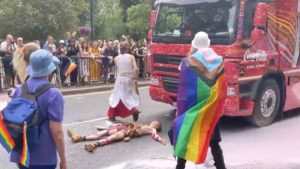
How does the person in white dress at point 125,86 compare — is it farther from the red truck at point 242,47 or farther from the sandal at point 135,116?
the red truck at point 242,47

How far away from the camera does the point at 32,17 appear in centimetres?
3238

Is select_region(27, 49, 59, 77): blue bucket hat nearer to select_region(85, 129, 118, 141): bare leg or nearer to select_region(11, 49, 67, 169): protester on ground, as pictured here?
select_region(11, 49, 67, 169): protester on ground

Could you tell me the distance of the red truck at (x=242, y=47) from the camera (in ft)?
27.3

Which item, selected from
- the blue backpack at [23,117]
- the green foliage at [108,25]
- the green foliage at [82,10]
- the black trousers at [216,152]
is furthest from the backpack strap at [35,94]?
the green foliage at [108,25]

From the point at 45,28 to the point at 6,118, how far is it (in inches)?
1184

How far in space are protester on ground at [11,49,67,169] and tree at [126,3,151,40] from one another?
32241 millimetres

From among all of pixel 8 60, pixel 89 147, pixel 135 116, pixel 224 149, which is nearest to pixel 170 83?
pixel 135 116

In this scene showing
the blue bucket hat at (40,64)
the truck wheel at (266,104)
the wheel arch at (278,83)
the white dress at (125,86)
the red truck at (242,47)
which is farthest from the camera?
the white dress at (125,86)

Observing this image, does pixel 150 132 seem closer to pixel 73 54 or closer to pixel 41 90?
pixel 41 90

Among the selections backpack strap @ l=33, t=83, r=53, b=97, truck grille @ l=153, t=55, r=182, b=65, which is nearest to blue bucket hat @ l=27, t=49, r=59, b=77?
backpack strap @ l=33, t=83, r=53, b=97

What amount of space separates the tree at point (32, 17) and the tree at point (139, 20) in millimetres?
5150

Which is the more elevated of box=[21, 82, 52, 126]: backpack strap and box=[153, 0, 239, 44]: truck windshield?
box=[153, 0, 239, 44]: truck windshield

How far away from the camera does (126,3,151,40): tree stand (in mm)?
36156

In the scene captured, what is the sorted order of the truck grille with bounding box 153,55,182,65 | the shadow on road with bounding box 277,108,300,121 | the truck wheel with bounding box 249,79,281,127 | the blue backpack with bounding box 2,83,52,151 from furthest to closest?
1. the shadow on road with bounding box 277,108,300,121
2. the truck grille with bounding box 153,55,182,65
3. the truck wheel with bounding box 249,79,281,127
4. the blue backpack with bounding box 2,83,52,151
